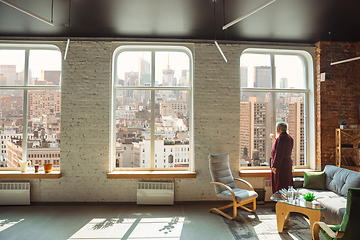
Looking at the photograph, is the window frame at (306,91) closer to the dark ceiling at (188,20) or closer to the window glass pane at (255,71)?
the window glass pane at (255,71)

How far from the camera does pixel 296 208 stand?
3.72 m

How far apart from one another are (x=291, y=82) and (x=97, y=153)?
5.21 meters

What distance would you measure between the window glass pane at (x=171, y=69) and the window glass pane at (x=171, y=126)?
0.85 feet

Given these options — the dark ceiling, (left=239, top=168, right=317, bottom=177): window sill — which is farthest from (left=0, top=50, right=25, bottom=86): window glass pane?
(left=239, top=168, right=317, bottom=177): window sill

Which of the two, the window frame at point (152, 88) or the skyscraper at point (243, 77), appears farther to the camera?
the skyscraper at point (243, 77)

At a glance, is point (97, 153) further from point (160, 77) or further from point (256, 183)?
point (256, 183)

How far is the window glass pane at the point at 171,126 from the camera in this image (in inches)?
226

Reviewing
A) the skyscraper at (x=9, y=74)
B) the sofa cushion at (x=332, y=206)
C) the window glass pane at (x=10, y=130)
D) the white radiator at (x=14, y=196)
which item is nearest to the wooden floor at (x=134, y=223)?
the white radiator at (x=14, y=196)

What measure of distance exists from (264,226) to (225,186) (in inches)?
37.6

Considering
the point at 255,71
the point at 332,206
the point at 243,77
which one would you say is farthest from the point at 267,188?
the point at 255,71

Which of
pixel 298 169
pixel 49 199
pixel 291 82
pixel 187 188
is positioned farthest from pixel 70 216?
pixel 291 82

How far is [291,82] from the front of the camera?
6020 millimetres

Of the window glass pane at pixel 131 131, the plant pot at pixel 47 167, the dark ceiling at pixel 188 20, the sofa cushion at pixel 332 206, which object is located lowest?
the sofa cushion at pixel 332 206

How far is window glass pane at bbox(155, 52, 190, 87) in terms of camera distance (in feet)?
19.1
